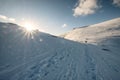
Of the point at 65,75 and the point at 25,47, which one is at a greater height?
the point at 25,47

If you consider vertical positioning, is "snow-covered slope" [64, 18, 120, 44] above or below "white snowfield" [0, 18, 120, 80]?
above

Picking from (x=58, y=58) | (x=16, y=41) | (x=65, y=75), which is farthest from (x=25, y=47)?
(x=65, y=75)

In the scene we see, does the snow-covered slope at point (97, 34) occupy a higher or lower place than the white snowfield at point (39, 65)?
higher

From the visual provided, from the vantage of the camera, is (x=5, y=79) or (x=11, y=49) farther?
(x=11, y=49)

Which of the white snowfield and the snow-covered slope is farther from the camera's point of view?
the snow-covered slope

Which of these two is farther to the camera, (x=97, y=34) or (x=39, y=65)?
(x=97, y=34)

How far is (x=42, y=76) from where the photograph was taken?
37.8ft

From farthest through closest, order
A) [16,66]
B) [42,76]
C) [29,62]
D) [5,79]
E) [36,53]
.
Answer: [36,53]
[29,62]
[16,66]
[42,76]
[5,79]

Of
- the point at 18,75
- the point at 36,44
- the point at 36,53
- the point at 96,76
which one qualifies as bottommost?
the point at 96,76

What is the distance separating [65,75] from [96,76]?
3.50 meters

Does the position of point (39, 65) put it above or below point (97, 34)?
below

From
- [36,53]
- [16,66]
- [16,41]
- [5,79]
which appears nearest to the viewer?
[5,79]

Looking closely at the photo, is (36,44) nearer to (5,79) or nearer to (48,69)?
(48,69)

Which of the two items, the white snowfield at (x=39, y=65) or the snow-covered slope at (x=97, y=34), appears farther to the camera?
the snow-covered slope at (x=97, y=34)
